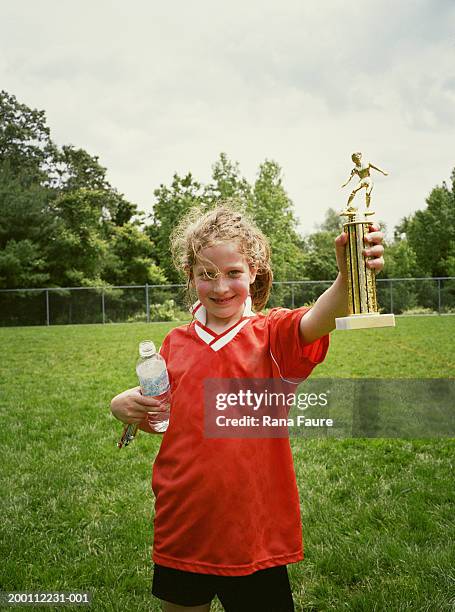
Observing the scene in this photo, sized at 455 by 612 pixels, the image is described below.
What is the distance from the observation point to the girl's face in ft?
5.35

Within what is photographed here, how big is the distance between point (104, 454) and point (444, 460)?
2599 mm

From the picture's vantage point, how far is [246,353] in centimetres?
165

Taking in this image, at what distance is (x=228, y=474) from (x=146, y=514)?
228 centimetres

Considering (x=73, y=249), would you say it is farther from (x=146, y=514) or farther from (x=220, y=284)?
(x=220, y=284)

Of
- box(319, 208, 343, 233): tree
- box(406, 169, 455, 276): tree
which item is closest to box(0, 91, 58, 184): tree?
box(406, 169, 455, 276): tree

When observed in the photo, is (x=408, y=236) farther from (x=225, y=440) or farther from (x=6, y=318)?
(x=225, y=440)

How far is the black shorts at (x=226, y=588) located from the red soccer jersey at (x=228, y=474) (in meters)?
0.05

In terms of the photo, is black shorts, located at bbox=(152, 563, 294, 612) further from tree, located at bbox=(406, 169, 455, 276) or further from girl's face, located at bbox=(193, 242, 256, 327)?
tree, located at bbox=(406, 169, 455, 276)

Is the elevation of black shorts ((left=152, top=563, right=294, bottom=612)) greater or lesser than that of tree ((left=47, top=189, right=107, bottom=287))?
lesser

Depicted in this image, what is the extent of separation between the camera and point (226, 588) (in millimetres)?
1615

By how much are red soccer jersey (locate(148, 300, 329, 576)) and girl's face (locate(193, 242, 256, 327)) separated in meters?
0.07

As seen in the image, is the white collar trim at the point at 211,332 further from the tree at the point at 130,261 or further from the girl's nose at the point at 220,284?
the tree at the point at 130,261

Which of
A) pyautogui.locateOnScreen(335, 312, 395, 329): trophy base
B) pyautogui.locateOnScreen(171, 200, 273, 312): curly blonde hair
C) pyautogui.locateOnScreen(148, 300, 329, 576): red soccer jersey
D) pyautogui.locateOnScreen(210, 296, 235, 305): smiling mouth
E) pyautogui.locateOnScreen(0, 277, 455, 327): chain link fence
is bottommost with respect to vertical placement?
pyautogui.locateOnScreen(148, 300, 329, 576): red soccer jersey

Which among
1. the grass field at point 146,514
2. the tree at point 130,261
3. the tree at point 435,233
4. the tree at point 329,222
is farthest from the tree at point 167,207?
the tree at point 329,222
